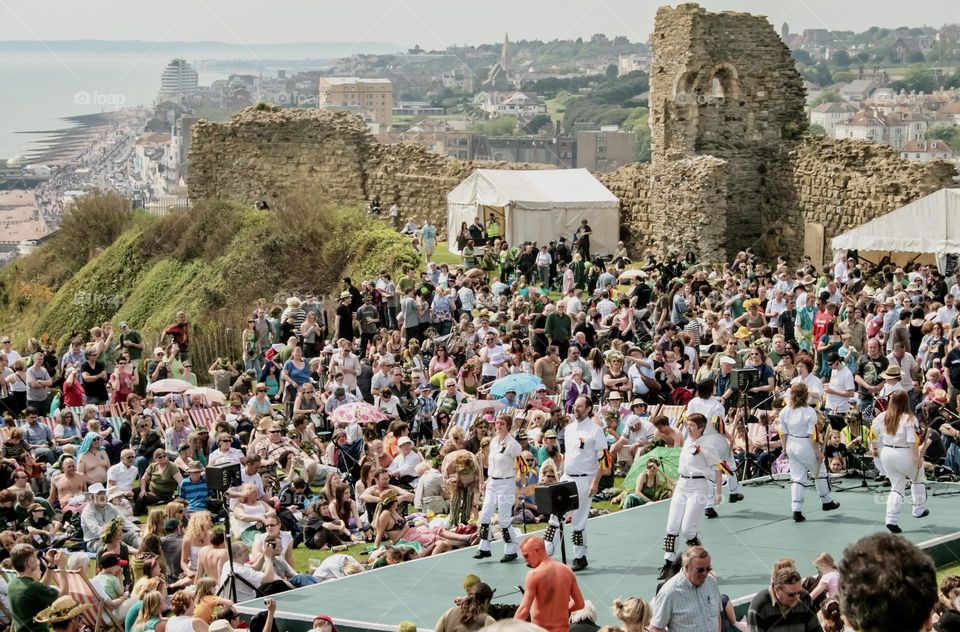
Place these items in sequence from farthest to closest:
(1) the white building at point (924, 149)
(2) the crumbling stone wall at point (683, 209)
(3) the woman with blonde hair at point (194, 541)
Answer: (1) the white building at point (924, 149) < (2) the crumbling stone wall at point (683, 209) < (3) the woman with blonde hair at point (194, 541)

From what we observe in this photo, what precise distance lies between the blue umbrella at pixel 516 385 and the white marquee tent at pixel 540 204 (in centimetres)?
1272

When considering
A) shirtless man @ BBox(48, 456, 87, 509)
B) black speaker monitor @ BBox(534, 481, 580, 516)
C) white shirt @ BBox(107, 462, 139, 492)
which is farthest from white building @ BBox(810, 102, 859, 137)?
black speaker monitor @ BBox(534, 481, 580, 516)

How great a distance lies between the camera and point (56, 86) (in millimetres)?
121938

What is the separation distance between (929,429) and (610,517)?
10.6 feet

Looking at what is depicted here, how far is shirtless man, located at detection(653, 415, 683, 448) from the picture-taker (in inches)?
569

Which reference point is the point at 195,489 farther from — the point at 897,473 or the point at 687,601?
the point at 687,601

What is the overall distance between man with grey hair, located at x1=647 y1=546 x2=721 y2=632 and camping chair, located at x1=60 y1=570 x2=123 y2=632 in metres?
4.38

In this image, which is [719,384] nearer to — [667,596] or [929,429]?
[929,429]

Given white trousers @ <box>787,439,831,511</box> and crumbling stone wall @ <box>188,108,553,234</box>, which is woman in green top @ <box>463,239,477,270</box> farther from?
white trousers @ <box>787,439,831,511</box>

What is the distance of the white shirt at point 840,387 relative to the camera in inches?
600

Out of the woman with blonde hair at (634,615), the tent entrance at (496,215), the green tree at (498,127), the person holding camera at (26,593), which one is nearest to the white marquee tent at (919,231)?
the tent entrance at (496,215)

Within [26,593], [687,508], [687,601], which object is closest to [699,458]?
[687,508]

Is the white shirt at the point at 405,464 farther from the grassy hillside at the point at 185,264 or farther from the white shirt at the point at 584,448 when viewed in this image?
the grassy hillside at the point at 185,264

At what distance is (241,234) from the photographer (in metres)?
34.4
